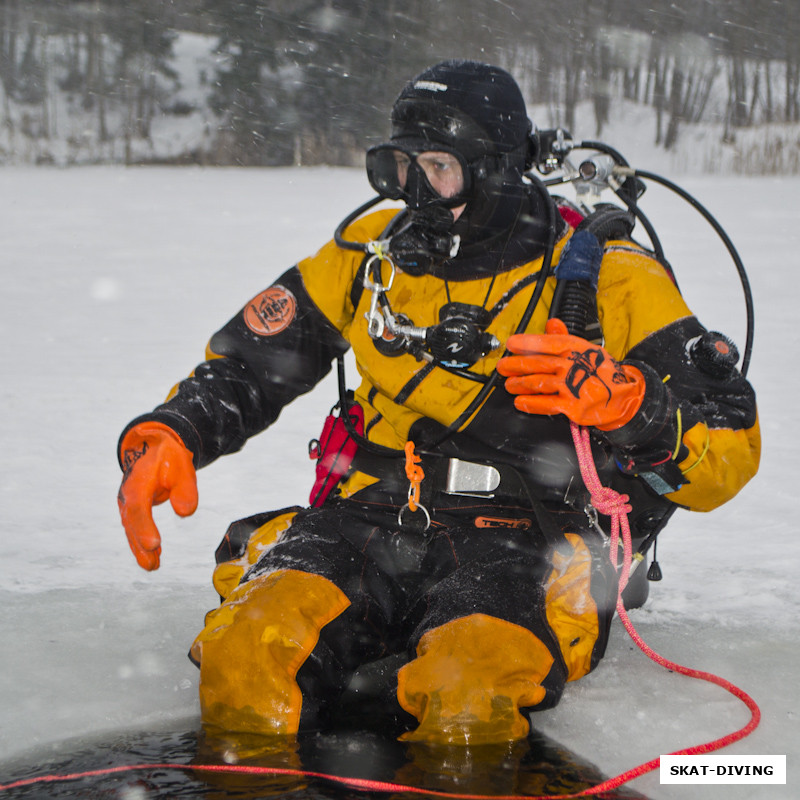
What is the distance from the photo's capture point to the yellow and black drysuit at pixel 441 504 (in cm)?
162

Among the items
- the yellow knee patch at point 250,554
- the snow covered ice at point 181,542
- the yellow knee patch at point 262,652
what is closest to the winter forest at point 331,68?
the snow covered ice at point 181,542

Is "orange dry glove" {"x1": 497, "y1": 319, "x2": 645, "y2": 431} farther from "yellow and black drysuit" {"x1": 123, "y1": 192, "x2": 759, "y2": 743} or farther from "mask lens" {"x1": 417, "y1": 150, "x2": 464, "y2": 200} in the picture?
"mask lens" {"x1": 417, "y1": 150, "x2": 464, "y2": 200}

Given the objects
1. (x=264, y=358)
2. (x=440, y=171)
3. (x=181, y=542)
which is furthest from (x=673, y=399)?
(x=181, y=542)

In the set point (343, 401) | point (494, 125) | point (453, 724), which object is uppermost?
point (494, 125)

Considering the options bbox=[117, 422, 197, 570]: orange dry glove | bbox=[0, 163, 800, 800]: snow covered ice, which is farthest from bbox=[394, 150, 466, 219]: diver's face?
bbox=[0, 163, 800, 800]: snow covered ice

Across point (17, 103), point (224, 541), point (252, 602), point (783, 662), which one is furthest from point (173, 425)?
point (17, 103)

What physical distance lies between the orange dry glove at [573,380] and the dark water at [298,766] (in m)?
0.59

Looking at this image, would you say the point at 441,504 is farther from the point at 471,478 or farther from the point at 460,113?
the point at 460,113

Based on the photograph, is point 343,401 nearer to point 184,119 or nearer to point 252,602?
point 252,602

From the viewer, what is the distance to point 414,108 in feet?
6.35

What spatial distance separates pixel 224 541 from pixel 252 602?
39 centimetres

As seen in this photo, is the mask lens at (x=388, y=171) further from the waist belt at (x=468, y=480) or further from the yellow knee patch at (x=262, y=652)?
the yellow knee patch at (x=262, y=652)

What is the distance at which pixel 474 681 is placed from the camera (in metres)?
1.56

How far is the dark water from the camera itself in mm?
1386
